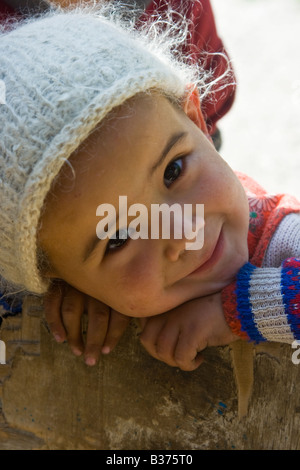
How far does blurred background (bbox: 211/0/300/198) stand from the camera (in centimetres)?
306

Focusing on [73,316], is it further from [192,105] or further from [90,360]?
[192,105]

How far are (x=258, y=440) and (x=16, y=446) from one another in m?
0.57

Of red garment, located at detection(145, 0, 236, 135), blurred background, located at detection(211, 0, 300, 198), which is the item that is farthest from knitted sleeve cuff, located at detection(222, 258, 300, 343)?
blurred background, located at detection(211, 0, 300, 198)

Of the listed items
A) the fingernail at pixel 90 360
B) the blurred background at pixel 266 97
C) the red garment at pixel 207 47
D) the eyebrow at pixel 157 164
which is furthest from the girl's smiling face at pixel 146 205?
the blurred background at pixel 266 97

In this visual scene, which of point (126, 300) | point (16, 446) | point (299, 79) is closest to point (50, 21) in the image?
point (126, 300)

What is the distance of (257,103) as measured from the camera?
3.53 m

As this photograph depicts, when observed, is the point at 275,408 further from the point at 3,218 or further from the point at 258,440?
the point at 3,218

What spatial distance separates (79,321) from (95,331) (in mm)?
46

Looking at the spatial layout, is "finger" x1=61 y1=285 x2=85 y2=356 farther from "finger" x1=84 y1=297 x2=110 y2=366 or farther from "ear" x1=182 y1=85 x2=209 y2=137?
"ear" x1=182 y1=85 x2=209 y2=137

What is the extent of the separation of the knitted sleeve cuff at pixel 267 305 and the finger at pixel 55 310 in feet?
1.14

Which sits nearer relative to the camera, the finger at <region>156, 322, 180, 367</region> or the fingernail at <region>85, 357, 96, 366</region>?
the finger at <region>156, 322, 180, 367</region>

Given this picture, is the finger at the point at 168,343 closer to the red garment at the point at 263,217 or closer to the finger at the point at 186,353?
the finger at the point at 186,353

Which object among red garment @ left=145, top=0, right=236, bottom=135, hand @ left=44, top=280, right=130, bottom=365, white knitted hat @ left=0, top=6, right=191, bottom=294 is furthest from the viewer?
red garment @ left=145, top=0, right=236, bottom=135

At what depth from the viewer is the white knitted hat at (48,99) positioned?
0.87 metres
